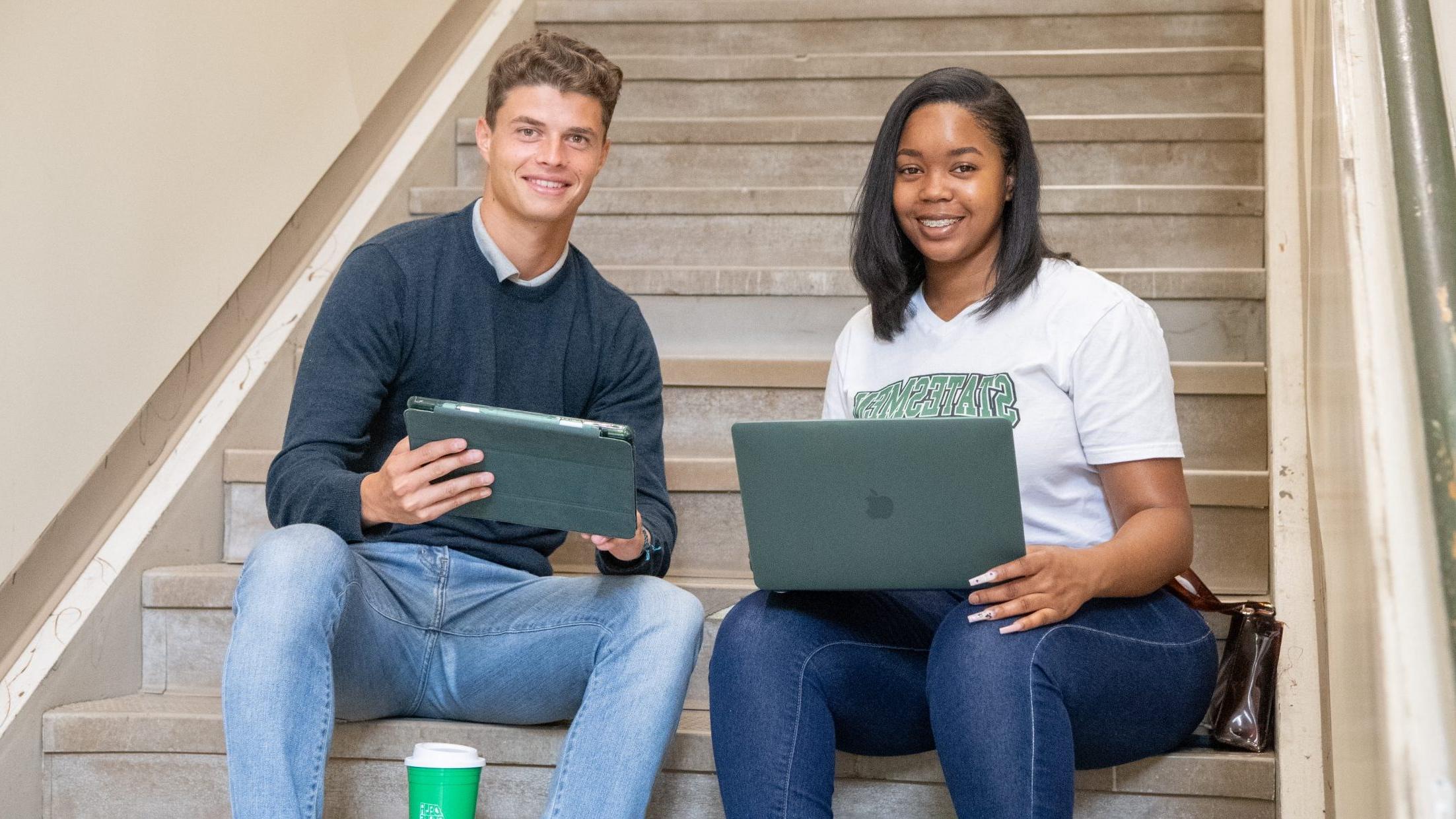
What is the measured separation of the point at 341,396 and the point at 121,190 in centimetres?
51

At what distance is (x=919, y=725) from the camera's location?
1.39 meters

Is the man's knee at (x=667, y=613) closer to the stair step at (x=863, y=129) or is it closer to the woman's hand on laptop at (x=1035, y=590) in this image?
the woman's hand on laptop at (x=1035, y=590)

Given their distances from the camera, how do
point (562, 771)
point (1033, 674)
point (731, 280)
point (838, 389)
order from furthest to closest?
point (731, 280) → point (838, 389) → point (562, 771) → point (1033, 674)

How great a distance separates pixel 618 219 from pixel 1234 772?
4.78 ft

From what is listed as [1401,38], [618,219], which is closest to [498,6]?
[618,219]

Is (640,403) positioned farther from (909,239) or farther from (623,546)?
(909,239)

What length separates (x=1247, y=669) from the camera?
1445mm

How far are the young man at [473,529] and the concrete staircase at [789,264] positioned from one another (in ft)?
0.44

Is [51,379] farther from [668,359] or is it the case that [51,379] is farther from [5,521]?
[668,359]

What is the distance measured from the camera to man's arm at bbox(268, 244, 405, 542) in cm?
140

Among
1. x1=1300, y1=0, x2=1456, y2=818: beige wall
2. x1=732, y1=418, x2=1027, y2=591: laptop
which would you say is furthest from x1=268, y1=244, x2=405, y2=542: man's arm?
x1=1300, y1=0, x2=1456, y2=818: beige wall

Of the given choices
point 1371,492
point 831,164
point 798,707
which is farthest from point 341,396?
point 831,164

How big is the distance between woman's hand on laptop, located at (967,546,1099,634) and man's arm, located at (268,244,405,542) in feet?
2.08

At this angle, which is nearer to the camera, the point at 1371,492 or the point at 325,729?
the point at 1371,492
